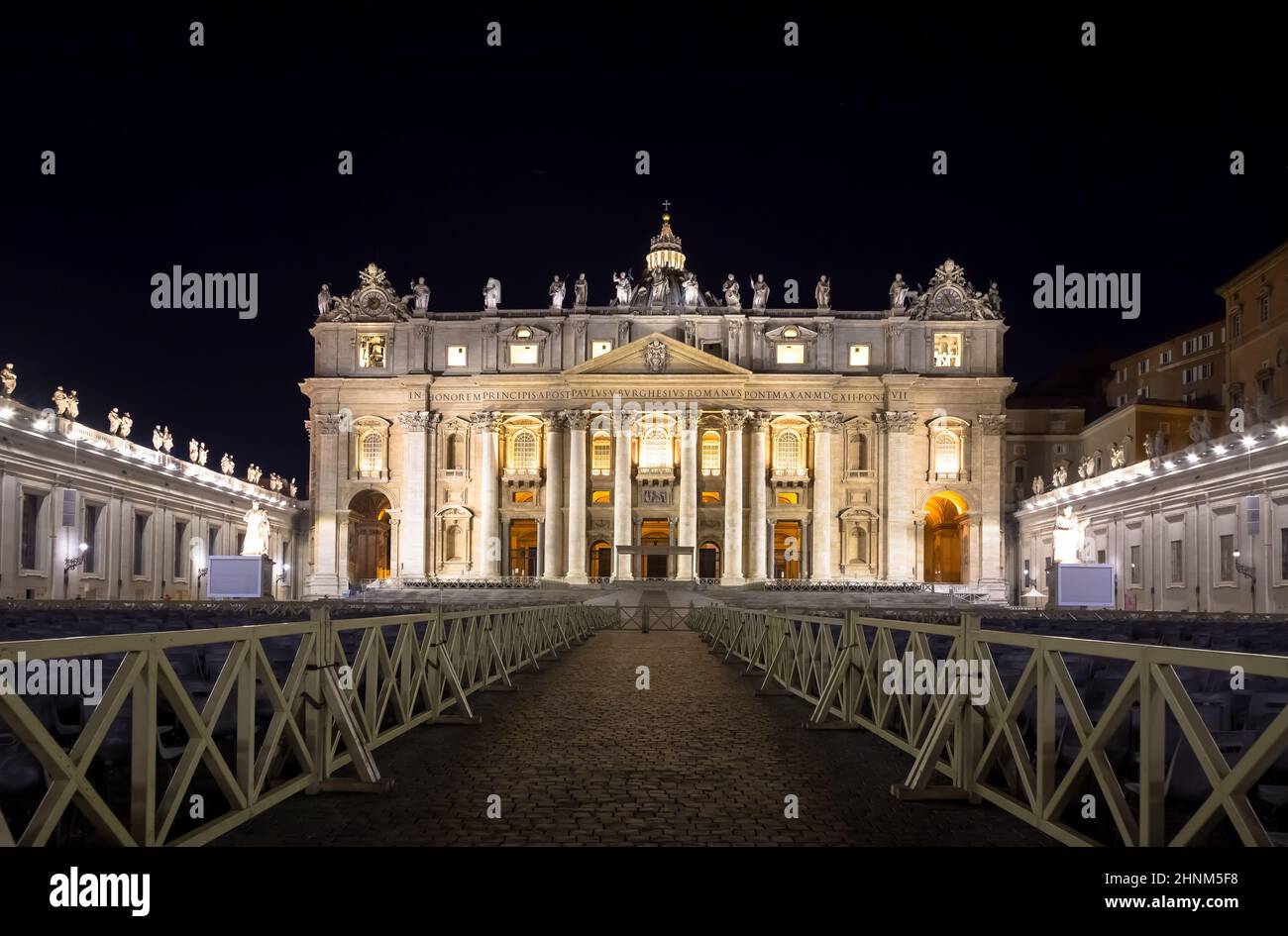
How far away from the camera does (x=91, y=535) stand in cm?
5234

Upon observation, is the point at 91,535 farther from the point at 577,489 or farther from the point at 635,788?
the point at 635,788

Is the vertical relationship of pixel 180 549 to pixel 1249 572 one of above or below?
above

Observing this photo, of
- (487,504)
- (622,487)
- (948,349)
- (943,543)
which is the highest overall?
Answer: (948,349)

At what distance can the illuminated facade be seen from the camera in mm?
75625

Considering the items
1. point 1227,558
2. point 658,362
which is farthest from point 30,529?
point 1227,558

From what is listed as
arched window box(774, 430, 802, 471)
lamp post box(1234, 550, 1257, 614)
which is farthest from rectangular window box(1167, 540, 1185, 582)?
arched window box(774, 430, 802, 471)

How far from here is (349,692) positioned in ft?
31.5

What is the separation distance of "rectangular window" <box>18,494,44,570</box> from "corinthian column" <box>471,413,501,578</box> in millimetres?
32476

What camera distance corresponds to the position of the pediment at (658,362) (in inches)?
2940

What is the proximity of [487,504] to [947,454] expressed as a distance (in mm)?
32513

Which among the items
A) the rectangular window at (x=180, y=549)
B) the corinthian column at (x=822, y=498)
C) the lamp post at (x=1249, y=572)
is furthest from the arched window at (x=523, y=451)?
the lamp post at (x=1249, y=572)
